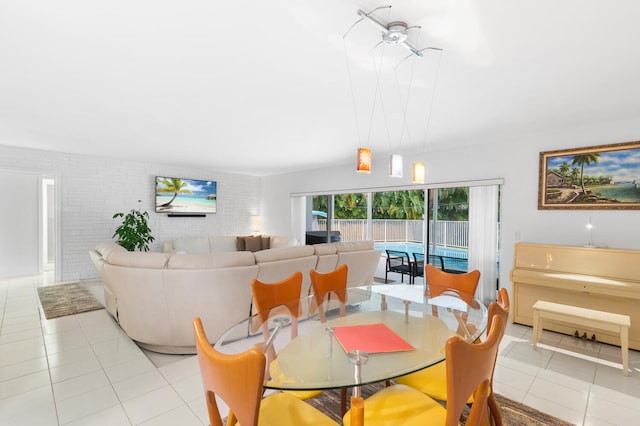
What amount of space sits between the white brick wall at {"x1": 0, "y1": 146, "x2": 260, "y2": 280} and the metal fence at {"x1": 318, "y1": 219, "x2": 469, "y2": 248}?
11.5 feet

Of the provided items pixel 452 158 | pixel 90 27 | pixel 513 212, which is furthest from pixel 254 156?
pixel 513 212

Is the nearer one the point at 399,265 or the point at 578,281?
the point at 578,281

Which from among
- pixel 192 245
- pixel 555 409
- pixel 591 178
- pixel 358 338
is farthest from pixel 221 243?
pixel 591 178

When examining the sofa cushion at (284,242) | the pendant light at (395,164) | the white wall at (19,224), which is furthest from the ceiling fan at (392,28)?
the white wall at (19,224)

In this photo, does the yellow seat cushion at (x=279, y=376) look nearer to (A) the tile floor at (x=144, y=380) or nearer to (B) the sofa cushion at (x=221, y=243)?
(A) the tile floor at (x=144, y=380)

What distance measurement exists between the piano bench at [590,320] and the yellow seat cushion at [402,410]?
2431mm

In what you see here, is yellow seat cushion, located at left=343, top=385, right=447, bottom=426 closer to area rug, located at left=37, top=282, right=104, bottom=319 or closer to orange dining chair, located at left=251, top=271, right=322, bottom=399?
orange dining chair, located at left=251, top=271, right=322, bottom=399

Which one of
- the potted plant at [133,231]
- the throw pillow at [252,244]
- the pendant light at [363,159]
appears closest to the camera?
the pendant light at [363,159]

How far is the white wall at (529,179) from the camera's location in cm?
349

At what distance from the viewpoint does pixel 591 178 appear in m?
3.63

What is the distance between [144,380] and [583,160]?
16.8 ft

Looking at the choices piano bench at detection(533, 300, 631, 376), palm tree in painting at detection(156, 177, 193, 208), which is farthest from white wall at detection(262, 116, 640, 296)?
palm tree in painting at detection(156, 177, 193, 208)

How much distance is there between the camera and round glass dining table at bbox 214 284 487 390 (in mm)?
1372

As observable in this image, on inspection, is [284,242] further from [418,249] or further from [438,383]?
[438,383]
